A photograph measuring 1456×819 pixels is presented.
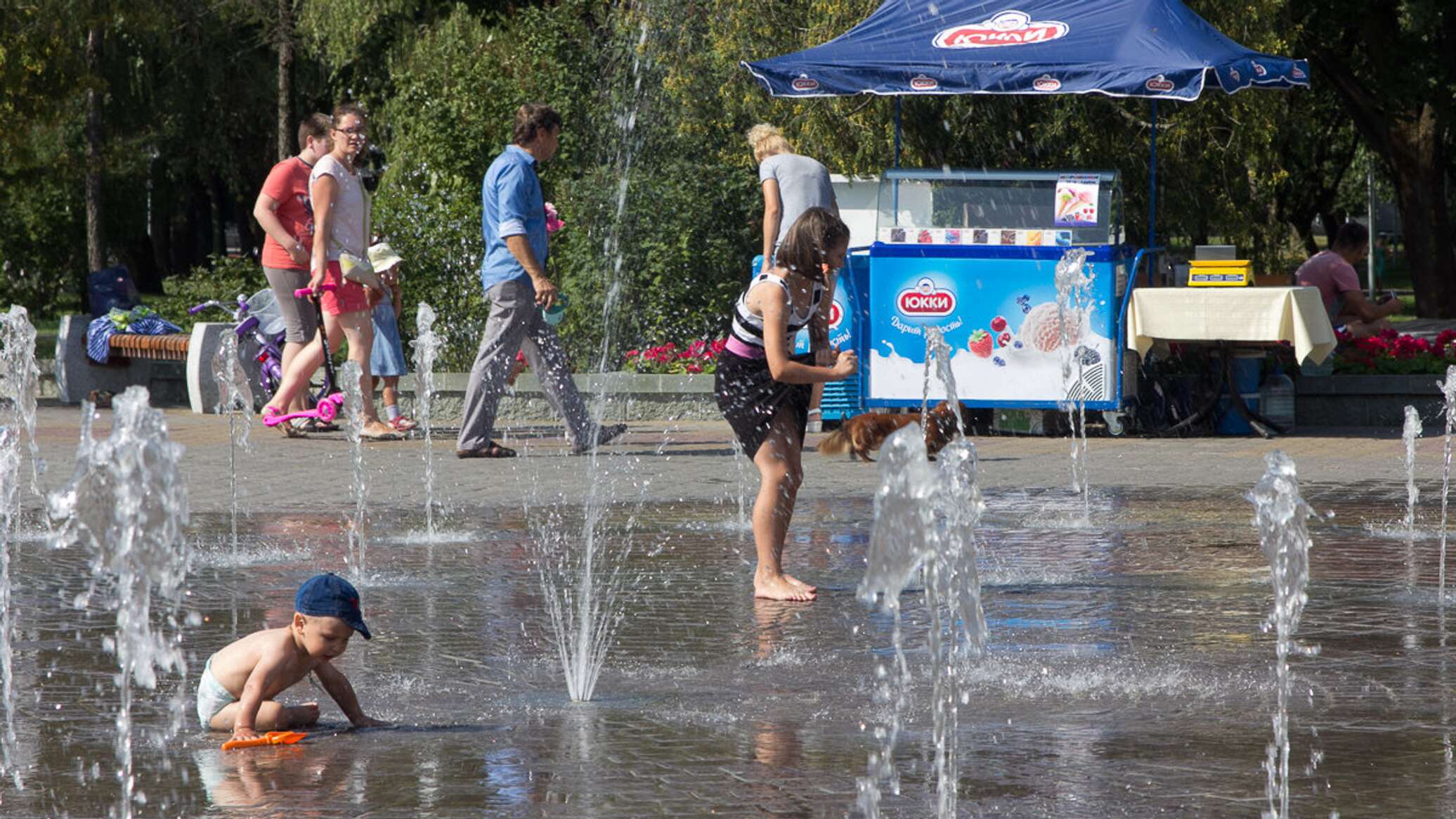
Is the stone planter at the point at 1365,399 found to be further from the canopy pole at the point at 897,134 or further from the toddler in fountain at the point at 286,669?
the toddler in fountain at the point at 286,669

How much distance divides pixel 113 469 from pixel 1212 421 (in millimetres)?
10645

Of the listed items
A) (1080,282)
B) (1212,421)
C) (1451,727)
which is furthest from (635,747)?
(1212,421)

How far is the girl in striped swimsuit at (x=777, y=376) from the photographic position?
24.3 feet

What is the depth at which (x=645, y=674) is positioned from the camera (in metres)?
6.14

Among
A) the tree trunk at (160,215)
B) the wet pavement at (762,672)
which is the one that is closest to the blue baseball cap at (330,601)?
the wet pavement at (762,672)

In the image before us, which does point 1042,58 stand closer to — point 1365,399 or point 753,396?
point 1365,399

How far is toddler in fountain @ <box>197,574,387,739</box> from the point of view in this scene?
525 centimetres

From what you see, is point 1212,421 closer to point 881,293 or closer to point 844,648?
point 881,293

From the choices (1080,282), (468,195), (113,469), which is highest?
(468,195)

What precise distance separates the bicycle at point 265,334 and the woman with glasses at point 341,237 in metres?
1.74

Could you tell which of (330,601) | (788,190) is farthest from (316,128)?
(330,601)

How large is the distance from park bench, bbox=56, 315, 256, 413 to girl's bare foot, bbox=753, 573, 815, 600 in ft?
30.9

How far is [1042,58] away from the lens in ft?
45.1

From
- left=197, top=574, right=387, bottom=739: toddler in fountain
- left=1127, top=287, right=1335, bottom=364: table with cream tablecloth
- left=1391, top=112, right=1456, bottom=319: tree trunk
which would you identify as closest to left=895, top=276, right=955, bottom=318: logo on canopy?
left=1127, top=287, right=1335, bottom=364: table with cream tablecloth
